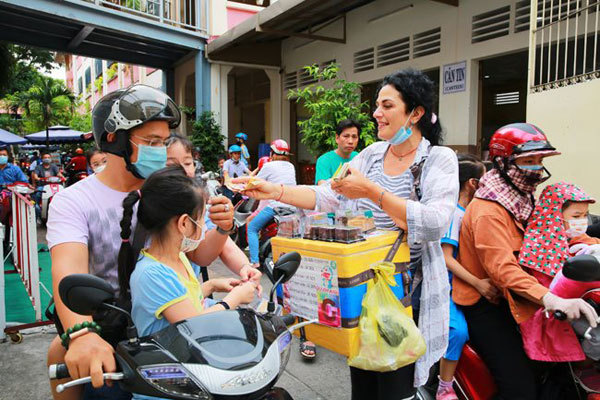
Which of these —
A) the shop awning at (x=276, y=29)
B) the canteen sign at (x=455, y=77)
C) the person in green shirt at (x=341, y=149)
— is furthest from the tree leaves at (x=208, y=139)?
the person in green shirt at (x=341, y=149)

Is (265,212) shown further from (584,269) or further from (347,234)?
(584,269)

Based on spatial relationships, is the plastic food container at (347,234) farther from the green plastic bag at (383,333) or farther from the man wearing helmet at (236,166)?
the man wearing helmet at (236,166)

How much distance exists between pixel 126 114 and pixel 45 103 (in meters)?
31.7

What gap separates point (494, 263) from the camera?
218cm

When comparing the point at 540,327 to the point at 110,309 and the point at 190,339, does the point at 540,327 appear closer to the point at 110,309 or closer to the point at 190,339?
the point at 190,339

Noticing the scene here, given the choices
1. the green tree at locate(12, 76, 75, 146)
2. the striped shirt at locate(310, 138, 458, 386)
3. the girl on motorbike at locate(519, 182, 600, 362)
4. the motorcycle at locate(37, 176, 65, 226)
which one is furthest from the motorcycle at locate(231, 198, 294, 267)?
the green tree at locate(12, 76, 75, 146)

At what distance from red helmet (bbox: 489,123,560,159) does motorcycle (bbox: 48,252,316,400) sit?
1.59m

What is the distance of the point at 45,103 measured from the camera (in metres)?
29.0

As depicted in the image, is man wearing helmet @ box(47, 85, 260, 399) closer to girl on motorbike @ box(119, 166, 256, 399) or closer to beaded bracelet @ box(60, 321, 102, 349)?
girl on motorbike @ box(119, 166, 256, 399)

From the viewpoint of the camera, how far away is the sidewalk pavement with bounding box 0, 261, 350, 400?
3.23 meters

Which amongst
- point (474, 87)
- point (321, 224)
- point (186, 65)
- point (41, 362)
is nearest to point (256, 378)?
point (321, 224)

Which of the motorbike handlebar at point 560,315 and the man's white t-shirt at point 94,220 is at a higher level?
the man's white t-shirt at point 94,220

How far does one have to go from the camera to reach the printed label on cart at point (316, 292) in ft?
5.82

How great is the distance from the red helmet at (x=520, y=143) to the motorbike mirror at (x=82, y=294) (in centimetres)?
194
